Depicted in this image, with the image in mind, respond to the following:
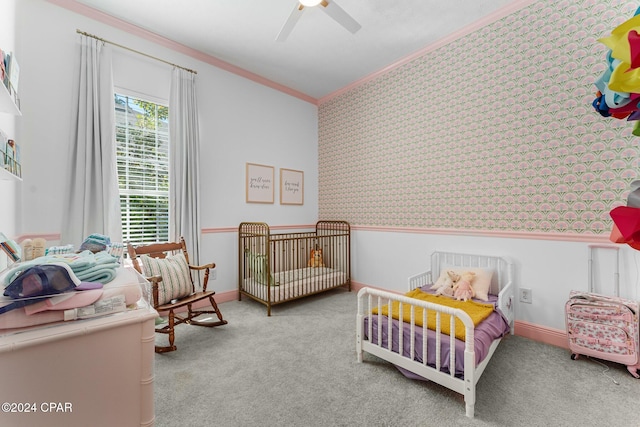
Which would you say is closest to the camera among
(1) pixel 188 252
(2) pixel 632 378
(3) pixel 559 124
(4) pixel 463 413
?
(4) pixel 463 413

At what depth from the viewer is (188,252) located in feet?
10.0

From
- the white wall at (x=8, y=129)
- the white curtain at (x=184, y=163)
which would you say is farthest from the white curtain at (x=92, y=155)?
the white curtain at (x=184, y=163)

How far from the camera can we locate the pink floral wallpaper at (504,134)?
7.04 ft

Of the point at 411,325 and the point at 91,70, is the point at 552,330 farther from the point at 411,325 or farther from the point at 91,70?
the point at 91,70

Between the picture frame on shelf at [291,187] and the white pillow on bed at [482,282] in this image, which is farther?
the picture frame on shelf at [291,187]

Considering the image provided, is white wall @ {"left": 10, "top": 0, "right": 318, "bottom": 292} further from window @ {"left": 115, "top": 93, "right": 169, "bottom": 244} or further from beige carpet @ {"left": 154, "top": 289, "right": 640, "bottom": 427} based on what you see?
beige carpet @ {"left": 154, "top": 289, "right": 640, "bottom": 427}

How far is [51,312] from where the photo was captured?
95 centimetres

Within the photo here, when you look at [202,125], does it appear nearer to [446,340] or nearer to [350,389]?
[350,389]

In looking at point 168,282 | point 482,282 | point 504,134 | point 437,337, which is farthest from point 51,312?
point 504,134

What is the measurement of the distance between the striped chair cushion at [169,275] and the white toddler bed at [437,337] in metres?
1.59

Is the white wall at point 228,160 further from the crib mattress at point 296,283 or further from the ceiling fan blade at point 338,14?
the ceiling fan blade at point 338,14

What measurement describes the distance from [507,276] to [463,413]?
4.78 feet

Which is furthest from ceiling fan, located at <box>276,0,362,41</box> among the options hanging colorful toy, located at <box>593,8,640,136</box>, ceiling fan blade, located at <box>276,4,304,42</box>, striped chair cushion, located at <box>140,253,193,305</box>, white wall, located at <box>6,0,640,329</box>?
striped chair cushion, located at <box>140,253,193,305</box>

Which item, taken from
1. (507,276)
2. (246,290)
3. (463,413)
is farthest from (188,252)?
(507,276)
